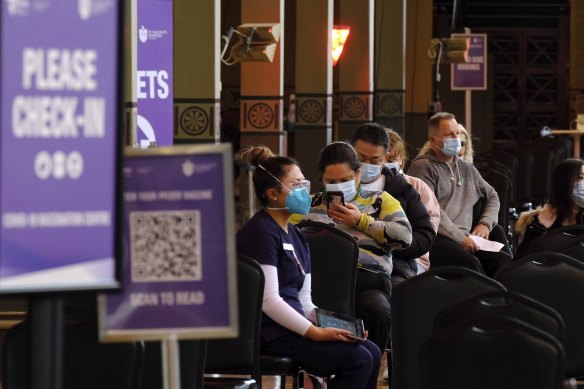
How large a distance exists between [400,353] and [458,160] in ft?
12.0

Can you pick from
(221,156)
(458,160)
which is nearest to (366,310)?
(458,160)

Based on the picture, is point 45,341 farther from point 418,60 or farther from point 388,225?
point 418,60

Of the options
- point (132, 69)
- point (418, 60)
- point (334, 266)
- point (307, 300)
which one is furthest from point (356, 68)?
point (307, 300)

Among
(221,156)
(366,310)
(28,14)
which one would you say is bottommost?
(366,310)

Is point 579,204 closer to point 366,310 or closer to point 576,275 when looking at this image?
point 366,310

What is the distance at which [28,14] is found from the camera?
2.49 m

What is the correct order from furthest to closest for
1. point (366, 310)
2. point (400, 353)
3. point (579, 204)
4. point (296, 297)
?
point (579, 204) < point (366, 310) < point (296, 297) < point (400, 353)

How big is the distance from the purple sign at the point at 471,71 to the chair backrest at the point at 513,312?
18.3m

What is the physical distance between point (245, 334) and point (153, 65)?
215 centimetres

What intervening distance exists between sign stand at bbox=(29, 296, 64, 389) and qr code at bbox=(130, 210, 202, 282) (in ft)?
0.85

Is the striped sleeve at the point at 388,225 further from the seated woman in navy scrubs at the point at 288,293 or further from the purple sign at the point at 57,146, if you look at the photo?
the purple sign at the point at 57,146

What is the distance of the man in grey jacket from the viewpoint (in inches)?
339

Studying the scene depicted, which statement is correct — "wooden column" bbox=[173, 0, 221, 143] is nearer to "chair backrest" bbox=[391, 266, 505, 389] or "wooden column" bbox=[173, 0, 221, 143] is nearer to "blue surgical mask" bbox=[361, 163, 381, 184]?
"blue surgical mask" bbox=[361, 163, 381, 184]

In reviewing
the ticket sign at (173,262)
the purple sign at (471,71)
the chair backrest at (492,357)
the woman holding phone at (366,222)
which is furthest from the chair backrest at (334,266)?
the purple sign at (471,71)
